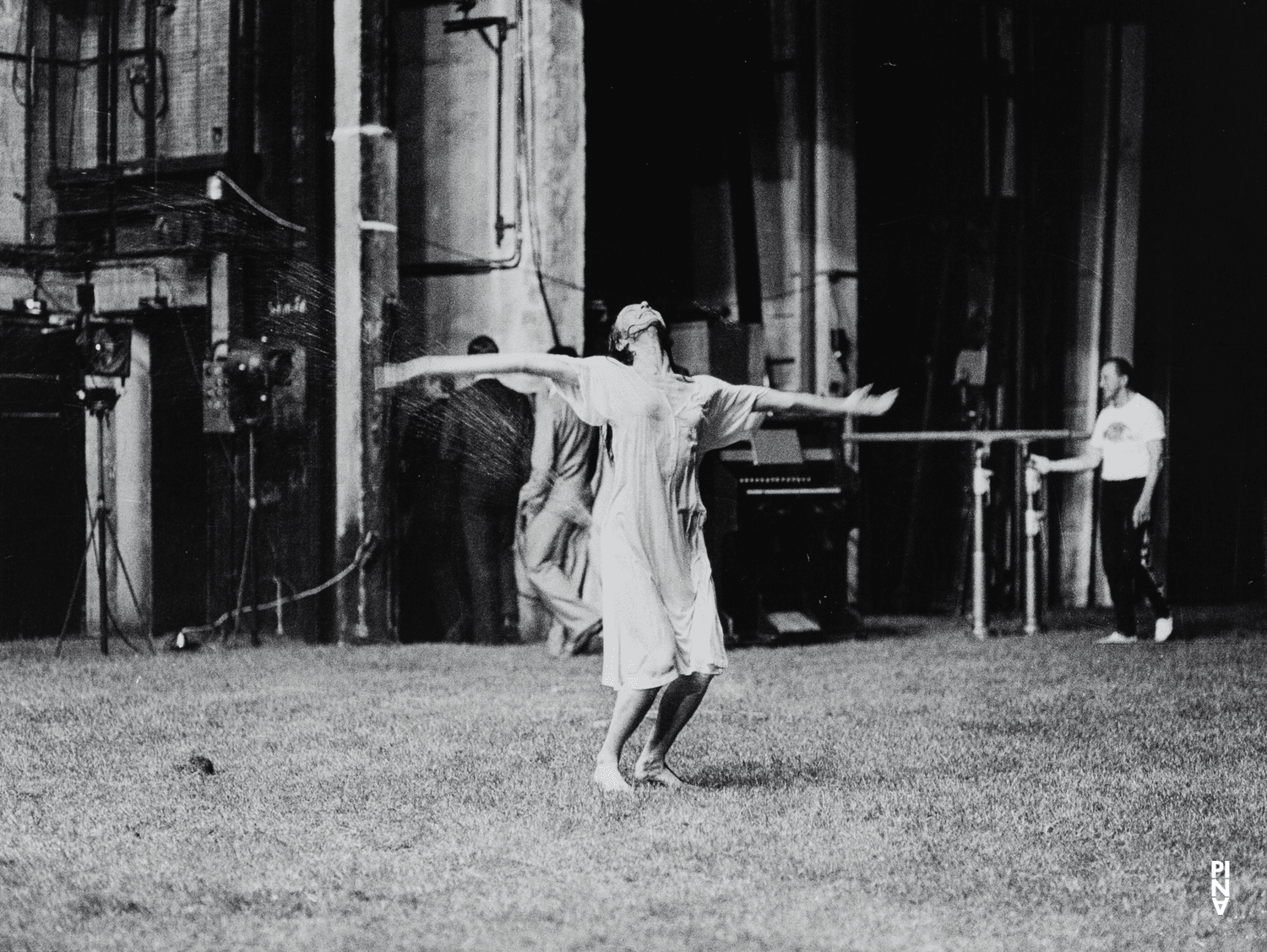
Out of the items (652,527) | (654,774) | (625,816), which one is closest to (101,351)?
(652,527)

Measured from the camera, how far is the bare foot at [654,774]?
5930 mm

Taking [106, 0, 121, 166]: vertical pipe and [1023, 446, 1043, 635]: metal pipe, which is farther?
[1023, 446, 1043, 635]: metal pipe

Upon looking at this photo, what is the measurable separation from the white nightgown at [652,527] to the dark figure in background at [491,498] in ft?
18.9

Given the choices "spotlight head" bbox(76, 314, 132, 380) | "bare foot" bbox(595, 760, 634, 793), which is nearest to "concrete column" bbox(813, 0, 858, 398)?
"spotlight head" bbox(76, 314, 132, 380)

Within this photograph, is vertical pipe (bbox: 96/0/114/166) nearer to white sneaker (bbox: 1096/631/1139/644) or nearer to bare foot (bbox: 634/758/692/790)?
bare foot (bbox: 634/758/692/790)

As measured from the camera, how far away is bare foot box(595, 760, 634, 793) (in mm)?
5770

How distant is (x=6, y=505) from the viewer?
427 inches

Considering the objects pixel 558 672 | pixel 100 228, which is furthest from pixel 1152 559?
pixel 100 228

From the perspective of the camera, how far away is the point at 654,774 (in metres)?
5.95

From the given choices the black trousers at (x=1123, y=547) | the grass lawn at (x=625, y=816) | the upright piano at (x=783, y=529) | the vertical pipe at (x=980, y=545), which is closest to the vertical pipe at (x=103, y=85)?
the grass lawn at (x=625, y=816)

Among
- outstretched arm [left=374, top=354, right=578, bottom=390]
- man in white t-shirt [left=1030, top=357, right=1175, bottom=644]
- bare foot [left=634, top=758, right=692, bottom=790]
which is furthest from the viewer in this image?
man in white t-shirt [left=1030, top=357, right=1175, bottom=644]

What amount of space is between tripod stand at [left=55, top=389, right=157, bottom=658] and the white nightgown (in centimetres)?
585

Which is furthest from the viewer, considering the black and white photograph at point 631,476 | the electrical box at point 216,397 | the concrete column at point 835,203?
the concrete column at point 835,203

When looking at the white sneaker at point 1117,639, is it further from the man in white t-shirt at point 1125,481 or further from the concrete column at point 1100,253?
the concrete column at point 1100,253
